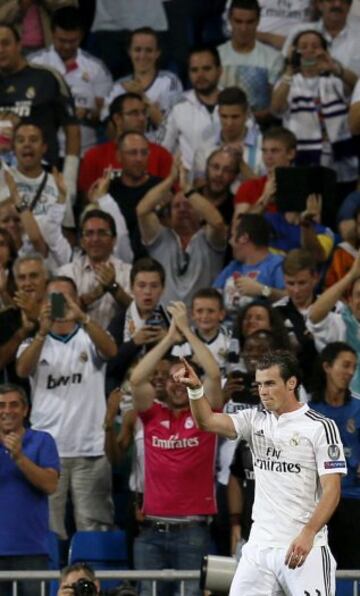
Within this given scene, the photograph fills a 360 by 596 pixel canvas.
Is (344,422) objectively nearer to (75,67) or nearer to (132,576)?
(132,576)

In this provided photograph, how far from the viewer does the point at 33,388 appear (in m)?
13.5

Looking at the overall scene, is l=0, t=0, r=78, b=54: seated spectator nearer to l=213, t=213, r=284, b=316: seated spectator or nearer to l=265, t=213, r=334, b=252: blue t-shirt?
l=265, t=213, r=334, b=252: blue t-shirt

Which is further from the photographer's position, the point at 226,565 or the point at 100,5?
the point at 100,5

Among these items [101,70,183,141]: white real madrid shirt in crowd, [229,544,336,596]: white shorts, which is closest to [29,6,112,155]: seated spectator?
[101,70,183,141]: white real madrid shirt in crowd

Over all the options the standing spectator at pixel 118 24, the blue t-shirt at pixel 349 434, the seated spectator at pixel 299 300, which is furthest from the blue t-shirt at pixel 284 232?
the standing spectator at pixel 118 24

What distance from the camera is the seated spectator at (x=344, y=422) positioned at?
39.6 feet

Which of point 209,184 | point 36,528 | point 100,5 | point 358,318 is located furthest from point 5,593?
point 100,5

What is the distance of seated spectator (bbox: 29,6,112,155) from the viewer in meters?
17.2

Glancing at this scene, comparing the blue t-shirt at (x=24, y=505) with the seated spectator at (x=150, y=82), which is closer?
the blue t-shirt at (x=24, y=505)

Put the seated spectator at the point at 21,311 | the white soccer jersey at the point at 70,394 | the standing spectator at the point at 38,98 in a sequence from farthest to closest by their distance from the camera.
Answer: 1. the standing spectator at the point at 38,98
2. the seated spectator at the point at 21,311
3. the white soccer jersey at the point at 70,394

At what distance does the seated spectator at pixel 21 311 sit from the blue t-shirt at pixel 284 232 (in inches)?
80.6

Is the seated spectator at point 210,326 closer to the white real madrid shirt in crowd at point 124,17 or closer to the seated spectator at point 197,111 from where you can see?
the seated spectator at point 197,111

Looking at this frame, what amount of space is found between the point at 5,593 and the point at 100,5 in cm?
846

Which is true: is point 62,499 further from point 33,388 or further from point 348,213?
point 348,213
